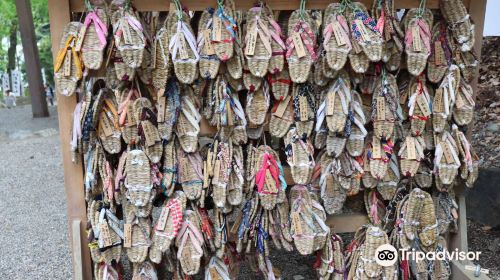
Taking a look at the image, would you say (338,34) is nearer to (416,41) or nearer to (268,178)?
(416,41)

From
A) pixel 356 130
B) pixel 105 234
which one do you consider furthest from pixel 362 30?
pixel 105 234

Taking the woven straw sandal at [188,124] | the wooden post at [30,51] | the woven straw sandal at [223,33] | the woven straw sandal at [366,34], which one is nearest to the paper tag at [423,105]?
the woven straw sandal at [366,34]

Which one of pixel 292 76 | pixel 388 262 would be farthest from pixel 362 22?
pixel 388 262

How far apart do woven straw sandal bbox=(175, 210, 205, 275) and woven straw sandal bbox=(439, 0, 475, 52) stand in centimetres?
176

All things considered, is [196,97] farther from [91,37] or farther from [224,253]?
[224,253]

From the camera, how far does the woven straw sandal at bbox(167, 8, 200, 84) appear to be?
2260mm

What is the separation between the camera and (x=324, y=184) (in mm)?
2572

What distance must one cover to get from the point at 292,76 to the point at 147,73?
749 mm

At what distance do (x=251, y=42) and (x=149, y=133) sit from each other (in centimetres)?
70

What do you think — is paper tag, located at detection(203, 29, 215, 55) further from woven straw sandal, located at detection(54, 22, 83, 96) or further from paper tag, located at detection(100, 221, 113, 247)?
paper tag, located at detection(100, 221, 113, 247)

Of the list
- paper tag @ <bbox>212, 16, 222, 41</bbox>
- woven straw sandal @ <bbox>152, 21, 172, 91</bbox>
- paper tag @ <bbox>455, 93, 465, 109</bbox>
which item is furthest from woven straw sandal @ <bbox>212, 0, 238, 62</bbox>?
paper tag @ <bbox>455, 93, 465, 109</bbox>

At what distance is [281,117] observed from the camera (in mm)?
2463

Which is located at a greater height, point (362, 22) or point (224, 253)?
point (362, 22)

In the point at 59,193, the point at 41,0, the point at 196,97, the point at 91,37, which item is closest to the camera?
the point at 91,37
